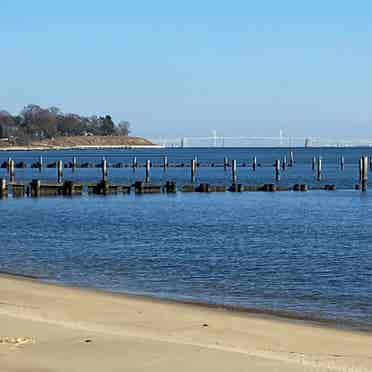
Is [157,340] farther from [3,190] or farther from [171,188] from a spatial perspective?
[171,188]

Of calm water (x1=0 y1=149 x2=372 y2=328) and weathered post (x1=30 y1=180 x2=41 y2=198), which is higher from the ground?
weathered post (x1=30 y1=180 x2=41 y2=198)

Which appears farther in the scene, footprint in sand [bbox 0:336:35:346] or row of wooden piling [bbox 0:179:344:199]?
row of wooden piling [bbox 0:179:344:199]

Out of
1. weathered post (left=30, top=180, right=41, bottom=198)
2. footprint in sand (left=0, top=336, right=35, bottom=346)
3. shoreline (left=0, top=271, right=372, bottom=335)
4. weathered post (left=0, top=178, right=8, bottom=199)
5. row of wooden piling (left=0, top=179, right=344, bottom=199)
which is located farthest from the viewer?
row of wooden piling (left=0, top=179, right=344, bottom=199)

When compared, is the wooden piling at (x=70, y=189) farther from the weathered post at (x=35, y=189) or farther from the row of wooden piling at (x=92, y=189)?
the weathered post at (x=35, y=189)

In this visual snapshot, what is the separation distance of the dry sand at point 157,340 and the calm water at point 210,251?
6.15ft

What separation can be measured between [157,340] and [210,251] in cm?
1565

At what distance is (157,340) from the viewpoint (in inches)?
533

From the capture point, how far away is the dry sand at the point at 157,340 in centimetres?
1180

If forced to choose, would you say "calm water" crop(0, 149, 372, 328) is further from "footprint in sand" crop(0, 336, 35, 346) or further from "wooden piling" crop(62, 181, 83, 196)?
"wooden piling" crop(62, 181, 83, 196)

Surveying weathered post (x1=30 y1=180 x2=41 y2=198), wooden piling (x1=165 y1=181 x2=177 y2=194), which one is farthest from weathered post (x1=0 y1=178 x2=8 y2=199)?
wooden piling (x1=165 y1=181 x2=177 y2=194)

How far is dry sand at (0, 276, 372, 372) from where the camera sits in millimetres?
11797

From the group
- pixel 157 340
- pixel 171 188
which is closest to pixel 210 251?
pixel 157 340

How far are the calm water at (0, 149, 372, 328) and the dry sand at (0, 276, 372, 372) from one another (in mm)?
1875

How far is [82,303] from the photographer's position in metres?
18.2
